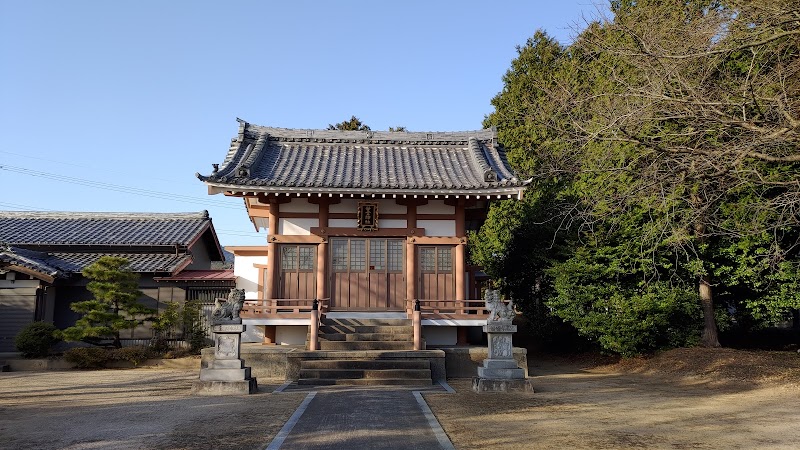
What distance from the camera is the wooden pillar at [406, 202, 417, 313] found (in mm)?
14906

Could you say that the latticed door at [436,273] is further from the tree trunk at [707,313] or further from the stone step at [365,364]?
the tree trunk at [707,313]

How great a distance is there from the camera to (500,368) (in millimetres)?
10977

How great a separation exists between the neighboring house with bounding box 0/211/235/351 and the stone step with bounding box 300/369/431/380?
7.89 metres

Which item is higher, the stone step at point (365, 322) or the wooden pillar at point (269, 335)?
the stone step at point (365, 322)

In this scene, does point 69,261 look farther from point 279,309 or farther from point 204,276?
point 279,309

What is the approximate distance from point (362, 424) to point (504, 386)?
416 centimetres

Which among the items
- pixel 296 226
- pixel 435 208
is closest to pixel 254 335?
pixel 296 226

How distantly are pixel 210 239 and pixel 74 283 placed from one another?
20.9ft

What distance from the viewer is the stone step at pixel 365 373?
39.7ft

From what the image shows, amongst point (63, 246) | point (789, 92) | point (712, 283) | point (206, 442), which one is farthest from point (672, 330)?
point (63, 246)

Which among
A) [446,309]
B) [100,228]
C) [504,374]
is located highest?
[100,228]

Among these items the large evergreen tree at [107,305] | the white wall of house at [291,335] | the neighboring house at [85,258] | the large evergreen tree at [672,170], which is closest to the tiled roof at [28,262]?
the neighboring house at [85,258]

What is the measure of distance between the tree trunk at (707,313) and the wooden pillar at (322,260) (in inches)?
412

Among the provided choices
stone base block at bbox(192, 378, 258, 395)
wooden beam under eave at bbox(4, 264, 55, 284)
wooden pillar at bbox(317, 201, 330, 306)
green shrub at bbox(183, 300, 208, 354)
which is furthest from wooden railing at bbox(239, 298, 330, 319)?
wooden beam under eave at bbox(4, 264, 55, 284)
